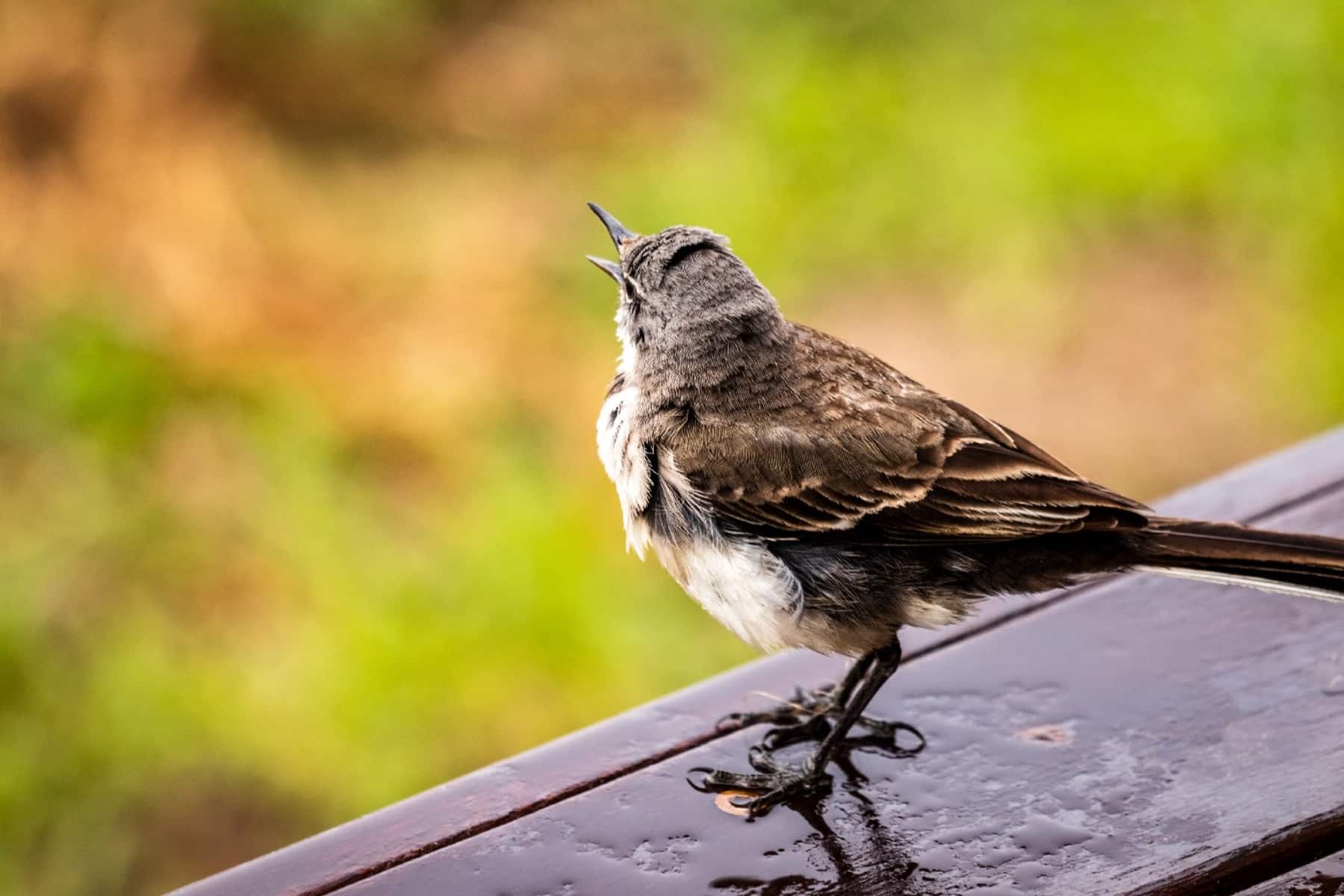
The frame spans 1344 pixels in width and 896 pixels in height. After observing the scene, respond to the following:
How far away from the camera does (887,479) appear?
12.6 ft

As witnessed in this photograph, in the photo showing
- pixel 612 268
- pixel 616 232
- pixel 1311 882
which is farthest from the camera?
pixel 616 232

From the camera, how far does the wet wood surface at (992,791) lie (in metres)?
3.21

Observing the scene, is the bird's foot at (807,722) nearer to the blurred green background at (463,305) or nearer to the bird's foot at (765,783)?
the bird's foot at (765,783)

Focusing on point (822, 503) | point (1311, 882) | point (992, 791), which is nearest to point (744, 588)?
point (822, 503)

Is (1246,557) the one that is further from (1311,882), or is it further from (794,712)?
(794,712)

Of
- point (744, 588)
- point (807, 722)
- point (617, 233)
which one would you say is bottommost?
point (807, 722)

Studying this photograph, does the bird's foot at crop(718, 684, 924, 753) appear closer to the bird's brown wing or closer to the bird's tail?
the bird's brown wing

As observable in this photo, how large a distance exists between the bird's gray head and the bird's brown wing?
256mm

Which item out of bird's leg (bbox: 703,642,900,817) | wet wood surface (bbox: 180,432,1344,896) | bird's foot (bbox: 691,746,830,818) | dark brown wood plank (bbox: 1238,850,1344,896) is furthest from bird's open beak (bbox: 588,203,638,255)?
dark brown wood plank (bbox: 1238,850,1344,896)

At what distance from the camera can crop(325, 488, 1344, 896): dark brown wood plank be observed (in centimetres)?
320

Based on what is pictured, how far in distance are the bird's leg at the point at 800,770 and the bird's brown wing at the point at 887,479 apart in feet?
1.03

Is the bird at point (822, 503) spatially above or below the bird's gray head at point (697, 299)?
below

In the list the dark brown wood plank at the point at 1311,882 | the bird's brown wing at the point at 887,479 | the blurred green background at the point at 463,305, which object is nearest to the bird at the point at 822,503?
the bird's brown wing at the point at 887,479

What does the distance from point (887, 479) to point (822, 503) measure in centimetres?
16
